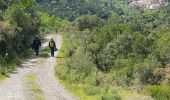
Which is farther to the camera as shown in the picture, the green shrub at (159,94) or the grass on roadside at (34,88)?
the grass on roadside at (34,88)

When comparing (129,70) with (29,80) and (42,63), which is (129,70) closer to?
(42,63)

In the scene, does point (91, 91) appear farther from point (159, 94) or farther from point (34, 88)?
point (34, 88)

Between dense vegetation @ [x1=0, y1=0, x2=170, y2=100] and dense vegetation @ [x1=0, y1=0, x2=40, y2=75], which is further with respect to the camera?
dense vegetation @ [x1=0, y1=0, x2=40, y2=75]

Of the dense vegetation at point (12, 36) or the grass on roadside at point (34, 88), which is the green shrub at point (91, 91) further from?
the dense vegetation at point (12, 36)

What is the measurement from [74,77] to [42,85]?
139 inches

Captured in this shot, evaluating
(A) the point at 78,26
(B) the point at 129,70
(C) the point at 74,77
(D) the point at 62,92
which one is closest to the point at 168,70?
(B) the point at 129,70

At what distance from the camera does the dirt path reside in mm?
22344

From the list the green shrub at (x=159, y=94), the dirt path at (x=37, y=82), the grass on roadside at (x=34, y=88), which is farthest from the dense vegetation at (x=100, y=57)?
the grass on roadside at (x=34, y=88)

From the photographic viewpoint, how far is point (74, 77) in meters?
30.2

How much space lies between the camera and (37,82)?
94.5ft

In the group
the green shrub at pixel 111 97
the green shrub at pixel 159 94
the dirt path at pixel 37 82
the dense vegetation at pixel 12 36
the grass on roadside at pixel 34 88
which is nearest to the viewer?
the green shrub at pixel 111 97

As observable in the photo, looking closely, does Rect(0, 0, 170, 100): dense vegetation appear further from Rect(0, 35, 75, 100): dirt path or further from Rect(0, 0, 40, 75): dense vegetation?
Rect(0, 35, 75, 100): dirt path

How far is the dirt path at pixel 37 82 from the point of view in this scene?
22.3 metres

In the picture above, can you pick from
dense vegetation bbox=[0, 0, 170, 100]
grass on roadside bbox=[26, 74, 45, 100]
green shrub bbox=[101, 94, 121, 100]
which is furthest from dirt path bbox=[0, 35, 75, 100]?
green shrub bbox=[101, 94, 121, 100]
